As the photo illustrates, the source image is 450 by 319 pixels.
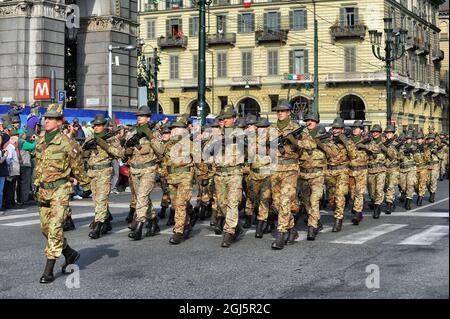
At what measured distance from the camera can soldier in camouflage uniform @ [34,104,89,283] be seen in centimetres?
759

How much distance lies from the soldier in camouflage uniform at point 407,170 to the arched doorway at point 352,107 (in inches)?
1725

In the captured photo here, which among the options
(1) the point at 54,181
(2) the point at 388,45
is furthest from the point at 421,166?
(1) the point at 54,181

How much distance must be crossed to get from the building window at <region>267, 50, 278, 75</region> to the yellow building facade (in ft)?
0.31

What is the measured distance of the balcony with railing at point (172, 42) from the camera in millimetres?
65125

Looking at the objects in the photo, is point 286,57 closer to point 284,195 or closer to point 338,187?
point 338,187

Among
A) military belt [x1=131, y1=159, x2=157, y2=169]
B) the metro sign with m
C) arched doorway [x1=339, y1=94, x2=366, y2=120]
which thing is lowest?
military belt [x1=131, y1=159, x2=157, y2=169]

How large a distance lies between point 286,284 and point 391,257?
7.46 feet

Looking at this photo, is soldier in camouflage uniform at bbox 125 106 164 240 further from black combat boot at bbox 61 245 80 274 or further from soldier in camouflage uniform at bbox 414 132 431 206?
soldier in camouflage uniform at bbox 414 132 431 206

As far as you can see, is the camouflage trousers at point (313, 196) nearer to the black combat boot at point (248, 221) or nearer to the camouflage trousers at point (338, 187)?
the camouflage trousers at point (338, 187)

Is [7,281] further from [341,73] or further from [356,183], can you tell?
[341,73]

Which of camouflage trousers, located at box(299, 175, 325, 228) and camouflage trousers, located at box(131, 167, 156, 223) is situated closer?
camouflage trousers, located at box(131, 167, 156, 223)

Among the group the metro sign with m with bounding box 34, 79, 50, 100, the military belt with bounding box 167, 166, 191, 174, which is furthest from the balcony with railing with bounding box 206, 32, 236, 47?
the military belt with bounding box 167, 166, 191, 174

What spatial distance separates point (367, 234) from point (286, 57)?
171 ft

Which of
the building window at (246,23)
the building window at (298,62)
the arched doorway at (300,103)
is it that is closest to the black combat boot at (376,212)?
the arched doorway at (300,103)
